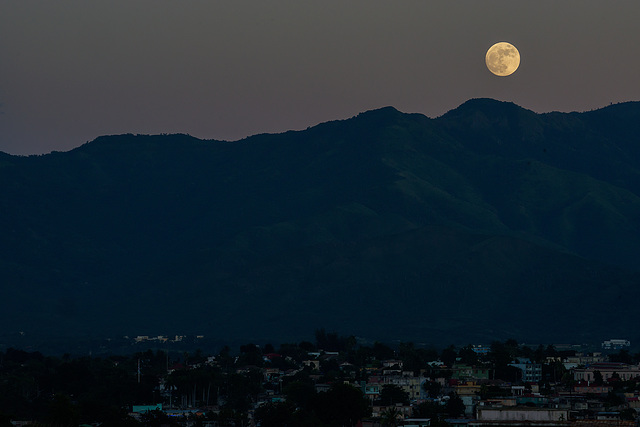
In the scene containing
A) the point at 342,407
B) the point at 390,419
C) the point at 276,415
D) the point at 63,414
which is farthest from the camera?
the point at 342,407

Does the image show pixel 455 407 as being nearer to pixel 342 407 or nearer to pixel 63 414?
pixel 342 407

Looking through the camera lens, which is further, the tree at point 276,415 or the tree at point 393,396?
the tree at point 393,396

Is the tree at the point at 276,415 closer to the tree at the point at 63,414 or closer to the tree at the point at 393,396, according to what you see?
the tree at the point at 393,396

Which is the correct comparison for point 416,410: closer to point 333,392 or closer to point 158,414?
point 333,392

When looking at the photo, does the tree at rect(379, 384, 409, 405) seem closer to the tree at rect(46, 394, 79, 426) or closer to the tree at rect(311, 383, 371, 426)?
the tree at rect(311, 383, 371, 426)

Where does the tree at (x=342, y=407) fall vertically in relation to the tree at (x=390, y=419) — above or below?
above

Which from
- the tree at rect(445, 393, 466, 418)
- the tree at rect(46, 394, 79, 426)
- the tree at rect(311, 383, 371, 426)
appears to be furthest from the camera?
the tree at rect(445, 393, 466, 418)

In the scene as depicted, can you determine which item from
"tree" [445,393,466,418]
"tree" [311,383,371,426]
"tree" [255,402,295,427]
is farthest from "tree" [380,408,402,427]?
"tree" [445,393,466,418]

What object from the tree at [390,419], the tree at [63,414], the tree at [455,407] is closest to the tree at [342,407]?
the tree at [390,419]

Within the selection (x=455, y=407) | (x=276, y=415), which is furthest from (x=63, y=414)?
(x=455, y=407)

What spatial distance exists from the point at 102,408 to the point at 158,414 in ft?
18.8

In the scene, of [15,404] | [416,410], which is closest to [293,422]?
[416,410]

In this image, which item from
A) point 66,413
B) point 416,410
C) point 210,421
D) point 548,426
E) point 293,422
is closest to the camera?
point 548,426

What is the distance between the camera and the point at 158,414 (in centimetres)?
15638
